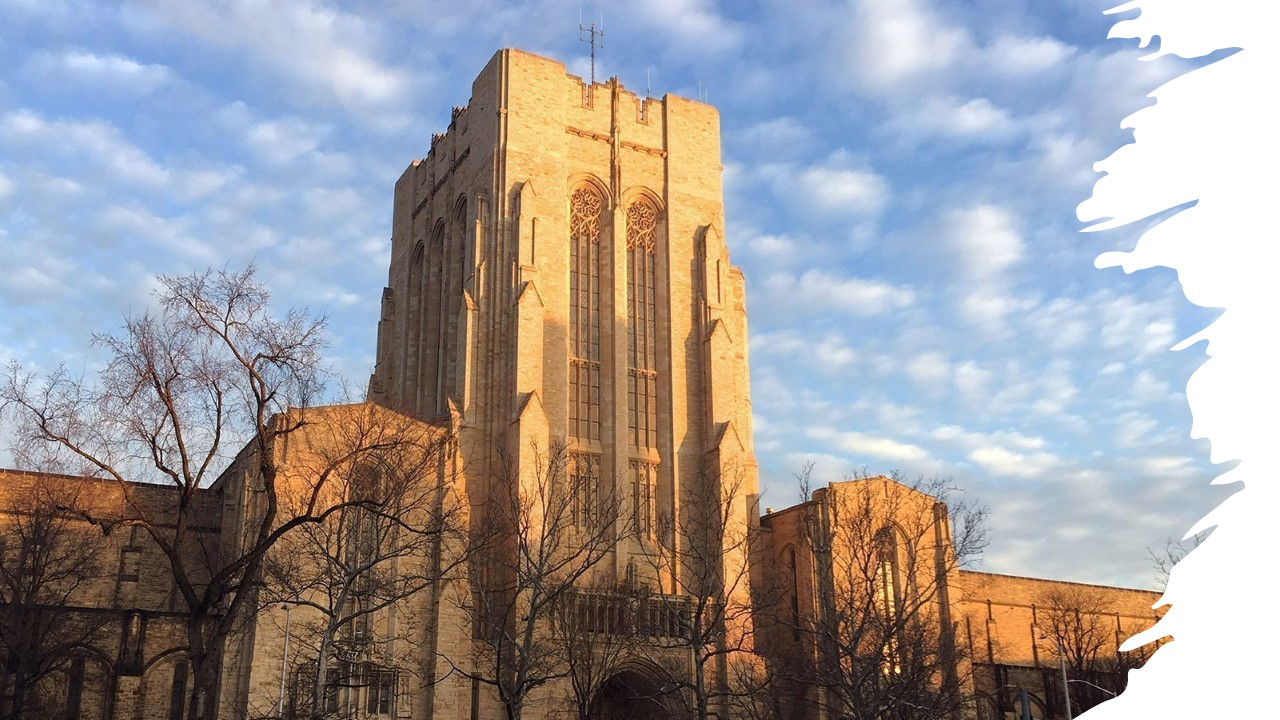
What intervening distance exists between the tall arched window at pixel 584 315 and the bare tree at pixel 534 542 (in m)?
1.83

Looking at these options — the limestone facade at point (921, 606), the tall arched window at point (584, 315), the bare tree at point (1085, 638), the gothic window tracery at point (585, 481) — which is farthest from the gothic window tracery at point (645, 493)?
the bare tree at point (1085, 638)

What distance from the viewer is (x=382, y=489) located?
33.8 metres

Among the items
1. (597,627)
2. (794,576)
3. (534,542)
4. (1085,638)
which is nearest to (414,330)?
(534,542)

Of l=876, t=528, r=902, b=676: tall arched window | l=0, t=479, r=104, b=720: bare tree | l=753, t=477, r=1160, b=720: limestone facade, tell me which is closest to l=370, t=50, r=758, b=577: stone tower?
l=753, t=477, r=1160, b=720: limestone facade

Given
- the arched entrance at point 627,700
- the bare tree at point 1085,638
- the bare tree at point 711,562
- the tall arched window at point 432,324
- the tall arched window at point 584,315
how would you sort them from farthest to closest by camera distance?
1. the tall arched window at point 432,324
2. the bare tree at point 1085,638
3. the tall arched window at point 584,315
4. the arched entrance at point 627,700
5. the bare tree at point 711,562

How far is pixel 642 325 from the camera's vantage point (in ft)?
165

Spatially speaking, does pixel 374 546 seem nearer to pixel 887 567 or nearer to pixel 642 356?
pixel 642 356

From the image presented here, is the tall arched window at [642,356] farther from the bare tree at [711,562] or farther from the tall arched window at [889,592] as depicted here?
the tall arched window at [889,592]

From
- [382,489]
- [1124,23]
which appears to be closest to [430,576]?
[382,489]

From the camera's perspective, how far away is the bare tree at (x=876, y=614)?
31.5 metres

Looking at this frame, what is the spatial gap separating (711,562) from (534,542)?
660 cm

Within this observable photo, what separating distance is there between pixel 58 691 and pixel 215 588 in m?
22.8

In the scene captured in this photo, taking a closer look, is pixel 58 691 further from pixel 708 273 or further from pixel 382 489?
pixel 708 273

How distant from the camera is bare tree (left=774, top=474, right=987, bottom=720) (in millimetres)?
31545
